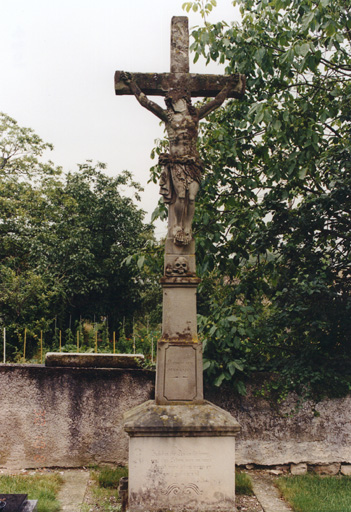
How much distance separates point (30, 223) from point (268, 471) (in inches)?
458

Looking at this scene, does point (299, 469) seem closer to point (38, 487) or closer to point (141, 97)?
point (38, 487)

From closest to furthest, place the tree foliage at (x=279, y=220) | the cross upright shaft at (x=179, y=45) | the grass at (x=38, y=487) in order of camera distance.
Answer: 1. the grass at (x=38, y=487)
2. the cross upright shaft at (x=179, y=45)
3. the tree foliage at (x=279, y=220)

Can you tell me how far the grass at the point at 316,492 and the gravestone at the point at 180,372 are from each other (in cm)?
88

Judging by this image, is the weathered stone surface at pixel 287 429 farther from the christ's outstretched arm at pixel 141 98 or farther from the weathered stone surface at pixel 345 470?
the christ's outstretched arm at pixel 141 98

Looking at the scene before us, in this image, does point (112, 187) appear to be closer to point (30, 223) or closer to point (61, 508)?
point (30, 223)

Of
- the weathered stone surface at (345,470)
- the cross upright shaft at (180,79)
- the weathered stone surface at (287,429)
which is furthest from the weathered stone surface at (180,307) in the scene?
the weathered stone surface at (345,470)

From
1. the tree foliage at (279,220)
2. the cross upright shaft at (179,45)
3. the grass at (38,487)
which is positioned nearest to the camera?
the grass at (38,487)

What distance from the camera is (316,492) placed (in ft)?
16.5

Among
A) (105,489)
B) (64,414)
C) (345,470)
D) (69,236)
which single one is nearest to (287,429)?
(345,470)

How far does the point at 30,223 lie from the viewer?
15.0m

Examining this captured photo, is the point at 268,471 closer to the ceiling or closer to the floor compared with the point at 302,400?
closer to the floor

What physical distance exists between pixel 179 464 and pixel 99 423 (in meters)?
1.87

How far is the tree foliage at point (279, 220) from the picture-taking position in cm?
580

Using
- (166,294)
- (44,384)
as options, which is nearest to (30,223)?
(44,384)
